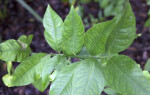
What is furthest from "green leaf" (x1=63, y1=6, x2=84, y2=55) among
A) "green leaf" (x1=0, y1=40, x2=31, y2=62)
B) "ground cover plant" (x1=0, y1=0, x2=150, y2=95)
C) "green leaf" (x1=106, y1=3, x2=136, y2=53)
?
"green leaf" (x1=0, y1=40, x2=31, y2=62)

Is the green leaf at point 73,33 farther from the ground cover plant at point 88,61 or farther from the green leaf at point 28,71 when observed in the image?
the green leaf at point 28,71

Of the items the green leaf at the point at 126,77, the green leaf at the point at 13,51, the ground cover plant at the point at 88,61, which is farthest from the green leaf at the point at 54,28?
the green leaf at the point at 126,77

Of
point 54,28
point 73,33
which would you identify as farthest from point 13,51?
point 73,33

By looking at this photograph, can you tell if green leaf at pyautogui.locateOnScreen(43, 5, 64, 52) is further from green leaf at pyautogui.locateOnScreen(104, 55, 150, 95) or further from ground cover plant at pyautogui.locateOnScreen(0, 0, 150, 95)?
green leaf at pyautogui.locateOnScreen(104, 55, 150, 95)

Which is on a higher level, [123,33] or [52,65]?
[123,33]

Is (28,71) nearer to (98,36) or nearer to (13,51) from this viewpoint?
(13,51)

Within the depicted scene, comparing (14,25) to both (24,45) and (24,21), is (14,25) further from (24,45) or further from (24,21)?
(24,45)

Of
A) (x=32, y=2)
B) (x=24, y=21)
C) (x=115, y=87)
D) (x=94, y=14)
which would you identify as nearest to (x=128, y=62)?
(x=115, y=87)
